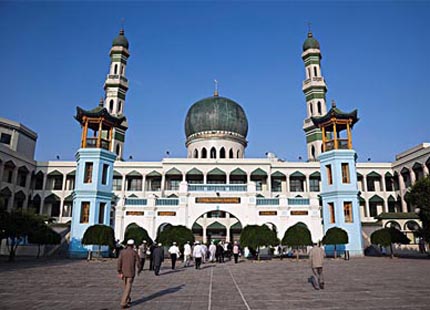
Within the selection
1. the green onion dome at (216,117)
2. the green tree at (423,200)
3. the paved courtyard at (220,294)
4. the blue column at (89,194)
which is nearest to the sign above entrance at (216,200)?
the blue column at (89,194)

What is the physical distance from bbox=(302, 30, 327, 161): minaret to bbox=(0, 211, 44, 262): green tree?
3691cm

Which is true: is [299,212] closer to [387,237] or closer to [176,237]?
[387,237]

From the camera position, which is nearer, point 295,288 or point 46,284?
point 295,288

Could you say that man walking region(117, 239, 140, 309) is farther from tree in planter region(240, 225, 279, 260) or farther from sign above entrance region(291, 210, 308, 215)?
sign above entrance region(291, 210, 308, 215)

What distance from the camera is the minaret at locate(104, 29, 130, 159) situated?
50.3 meters

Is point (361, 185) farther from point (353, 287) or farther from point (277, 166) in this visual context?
point (353, 287)

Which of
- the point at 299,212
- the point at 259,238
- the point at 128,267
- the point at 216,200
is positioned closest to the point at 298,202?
the point at 299,212

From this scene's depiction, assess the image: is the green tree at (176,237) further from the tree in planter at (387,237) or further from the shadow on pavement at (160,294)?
the tree in planter at (387,237)

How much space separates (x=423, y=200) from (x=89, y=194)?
2157cm

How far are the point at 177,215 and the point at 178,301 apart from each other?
18.8 metres

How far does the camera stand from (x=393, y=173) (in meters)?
46.7

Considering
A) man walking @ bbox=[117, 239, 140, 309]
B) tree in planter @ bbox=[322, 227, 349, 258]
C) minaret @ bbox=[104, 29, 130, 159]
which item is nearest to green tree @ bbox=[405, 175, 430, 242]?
tree in planter @ bbox=[322, 227, 349, 258]

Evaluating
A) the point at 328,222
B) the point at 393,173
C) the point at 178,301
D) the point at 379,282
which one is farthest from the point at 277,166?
the point at 178,301

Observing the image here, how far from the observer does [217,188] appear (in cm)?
2738
